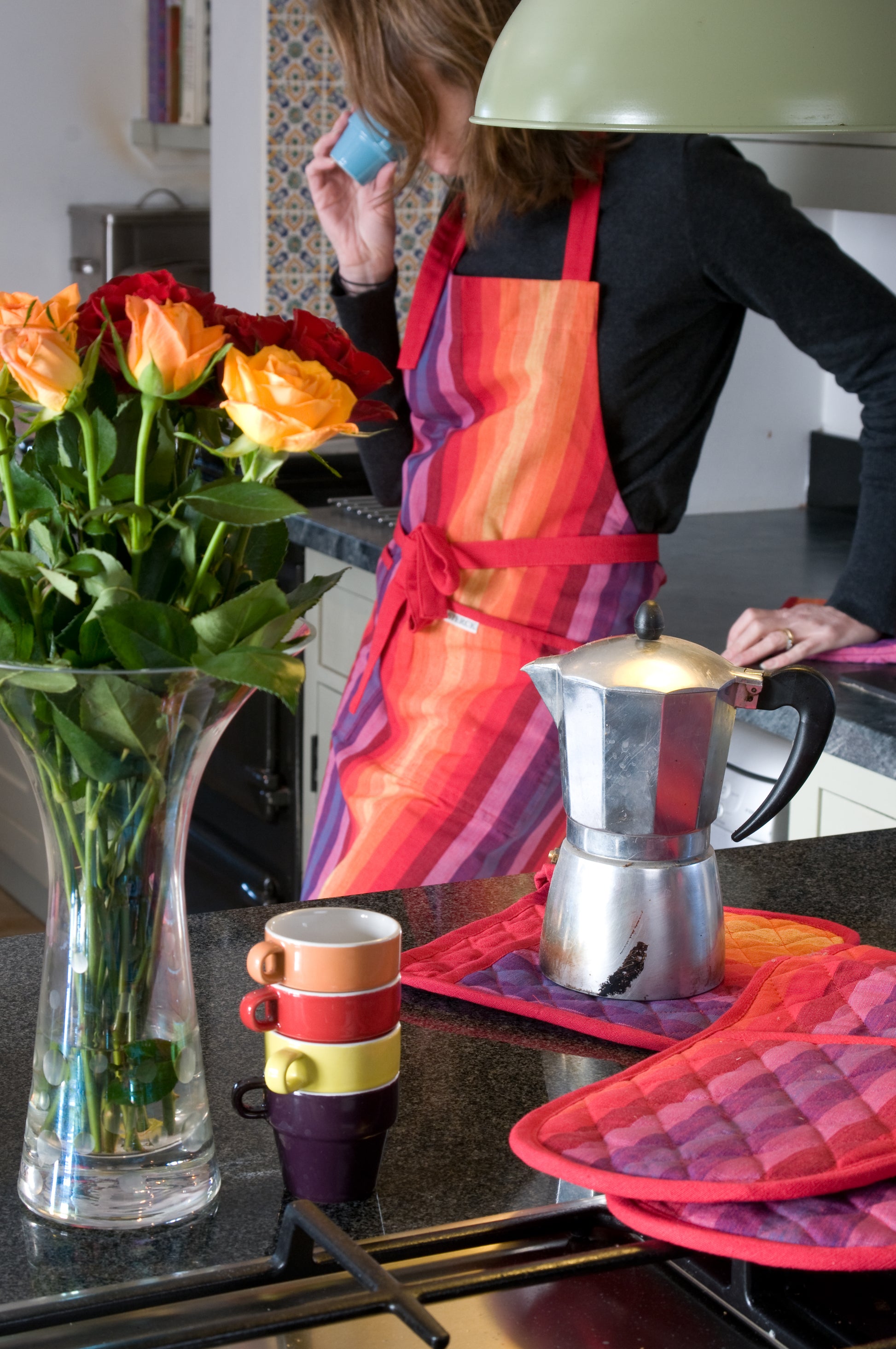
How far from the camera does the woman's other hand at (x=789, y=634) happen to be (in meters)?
1.58

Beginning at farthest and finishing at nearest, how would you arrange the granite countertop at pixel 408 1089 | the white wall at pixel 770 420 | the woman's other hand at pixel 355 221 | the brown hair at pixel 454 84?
the white wall at pixel 770 420 → the woman's other hand at pixel 355 221 → the brown hair at pixel 454 84 → the granite countertop at pixel 408 1089

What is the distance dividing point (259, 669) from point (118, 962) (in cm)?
15

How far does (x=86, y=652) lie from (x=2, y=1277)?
10.3 inches

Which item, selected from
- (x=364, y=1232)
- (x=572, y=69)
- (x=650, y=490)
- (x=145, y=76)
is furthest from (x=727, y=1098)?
(x=145, y=76)

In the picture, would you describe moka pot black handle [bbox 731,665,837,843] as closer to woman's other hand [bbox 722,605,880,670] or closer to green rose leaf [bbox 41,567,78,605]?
green rose leaf [bbox 41,567,78,605]

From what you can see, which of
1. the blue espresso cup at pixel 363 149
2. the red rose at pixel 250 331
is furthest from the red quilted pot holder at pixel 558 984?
the blue espresso cup at pixel 363 149

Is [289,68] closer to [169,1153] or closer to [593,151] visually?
[593,151]

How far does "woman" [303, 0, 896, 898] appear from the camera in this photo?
1.47 metres

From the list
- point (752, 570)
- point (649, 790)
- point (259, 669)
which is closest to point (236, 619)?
point (259, 669)

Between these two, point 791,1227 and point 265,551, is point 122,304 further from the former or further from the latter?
point 791,1227

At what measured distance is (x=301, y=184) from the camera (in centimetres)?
268

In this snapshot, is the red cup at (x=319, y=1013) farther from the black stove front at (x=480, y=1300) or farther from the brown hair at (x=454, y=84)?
the brown hair at (x=454, y=84)

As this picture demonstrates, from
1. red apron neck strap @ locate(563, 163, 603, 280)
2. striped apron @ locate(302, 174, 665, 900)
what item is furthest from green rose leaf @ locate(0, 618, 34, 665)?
red apron neck strap @ locate(563, 163, 603, 280)

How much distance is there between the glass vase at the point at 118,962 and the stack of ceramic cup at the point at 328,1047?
0.12 feet
